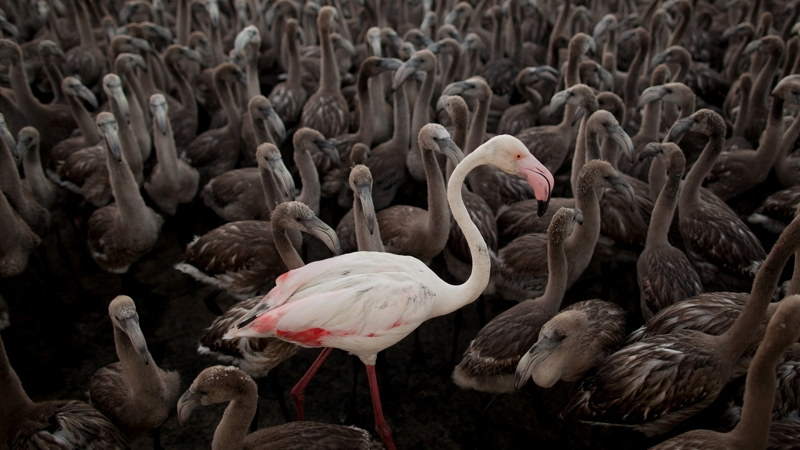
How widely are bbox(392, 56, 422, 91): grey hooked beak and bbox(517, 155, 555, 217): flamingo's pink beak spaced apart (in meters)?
3.06

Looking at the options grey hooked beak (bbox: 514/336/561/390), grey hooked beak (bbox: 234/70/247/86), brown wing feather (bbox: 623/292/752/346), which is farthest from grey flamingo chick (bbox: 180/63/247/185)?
brown wing feather (bbox: 623/292/752/346)

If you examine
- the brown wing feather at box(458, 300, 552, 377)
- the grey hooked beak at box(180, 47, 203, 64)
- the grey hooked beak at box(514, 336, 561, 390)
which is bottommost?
the brown wing feather at box(458, 300, 552, 377)

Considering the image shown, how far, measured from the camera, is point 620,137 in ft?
16.9

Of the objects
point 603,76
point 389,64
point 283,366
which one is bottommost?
point 283,366

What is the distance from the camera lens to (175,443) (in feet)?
14.6

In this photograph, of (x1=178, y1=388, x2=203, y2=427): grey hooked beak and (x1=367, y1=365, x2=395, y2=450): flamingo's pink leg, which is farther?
(x1=367, y1=365, x2=395, y2=450): flamingo's pink leg

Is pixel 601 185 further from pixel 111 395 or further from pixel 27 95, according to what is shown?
pixel 27 95

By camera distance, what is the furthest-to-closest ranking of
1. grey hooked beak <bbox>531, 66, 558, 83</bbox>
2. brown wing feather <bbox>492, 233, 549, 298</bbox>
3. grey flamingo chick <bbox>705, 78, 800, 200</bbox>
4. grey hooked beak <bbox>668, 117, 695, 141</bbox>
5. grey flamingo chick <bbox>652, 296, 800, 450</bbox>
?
grey hooked beak <bbox>531, 66, 558, 83</bbox> → grey flamingo chick <bbox>705, 78, 800, 200</bbox> → grey hooked beak <bbox>668, 117, 695, 141</bbox> → brown wing feather <bbox>492, 233, 549, 298</bbox> → grey flamingo chick <bbox>652, 296, 800, 450</bbox>

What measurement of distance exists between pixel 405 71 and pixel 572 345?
3788 millimetres

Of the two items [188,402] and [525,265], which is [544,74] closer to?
[525,265]

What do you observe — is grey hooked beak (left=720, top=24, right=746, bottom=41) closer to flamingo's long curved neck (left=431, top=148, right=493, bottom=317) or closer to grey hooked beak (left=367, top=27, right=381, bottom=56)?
grey hooked beak (left=367, top=27, right=381, bottom=56)

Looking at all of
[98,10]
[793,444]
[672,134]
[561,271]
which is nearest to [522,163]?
[561,271]

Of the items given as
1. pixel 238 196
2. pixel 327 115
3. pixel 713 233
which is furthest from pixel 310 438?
pixel 327 115

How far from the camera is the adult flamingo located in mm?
3492
